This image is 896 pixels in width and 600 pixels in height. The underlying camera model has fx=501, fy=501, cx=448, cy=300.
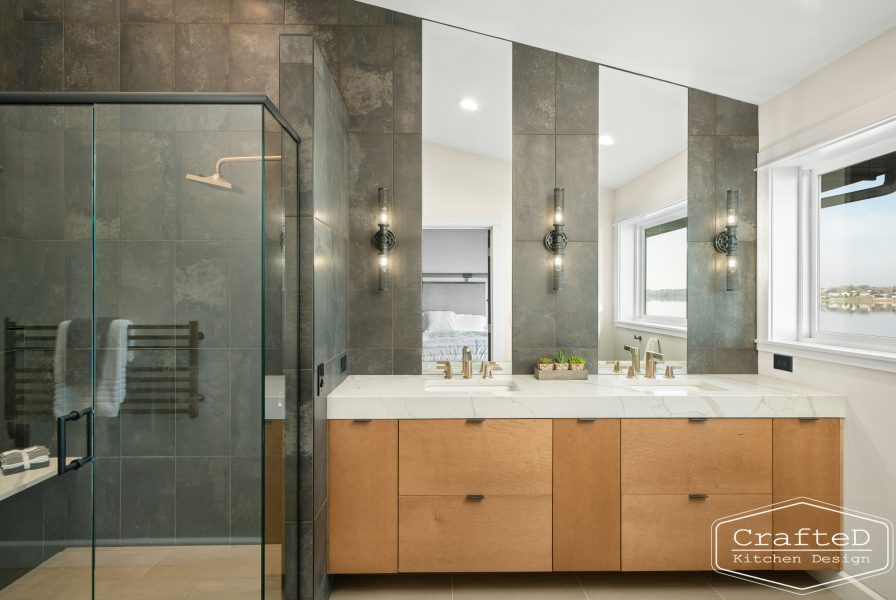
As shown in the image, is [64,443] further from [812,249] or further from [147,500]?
[812,249]

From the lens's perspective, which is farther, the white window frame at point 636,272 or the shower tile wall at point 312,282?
the white window frame at point 636,272

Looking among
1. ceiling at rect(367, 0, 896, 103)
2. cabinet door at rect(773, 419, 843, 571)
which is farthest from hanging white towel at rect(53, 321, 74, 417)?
cabinet door at rect(773, 419, 843, 571)

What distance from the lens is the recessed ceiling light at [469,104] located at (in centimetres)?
287

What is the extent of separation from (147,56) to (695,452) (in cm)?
346

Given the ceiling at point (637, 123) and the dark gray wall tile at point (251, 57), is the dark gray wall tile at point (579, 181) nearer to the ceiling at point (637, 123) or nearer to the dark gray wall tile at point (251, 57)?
the ceiling at point (637, 123)

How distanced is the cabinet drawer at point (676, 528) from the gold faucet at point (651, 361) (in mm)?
731

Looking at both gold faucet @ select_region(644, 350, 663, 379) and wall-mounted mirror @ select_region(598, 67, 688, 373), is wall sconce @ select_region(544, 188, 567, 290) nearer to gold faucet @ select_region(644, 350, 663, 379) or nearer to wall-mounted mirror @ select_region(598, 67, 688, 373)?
wall-mounted mirror @ select_region(598, 67, 688, 373)

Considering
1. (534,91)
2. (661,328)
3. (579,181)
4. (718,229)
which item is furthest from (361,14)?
(661,328)

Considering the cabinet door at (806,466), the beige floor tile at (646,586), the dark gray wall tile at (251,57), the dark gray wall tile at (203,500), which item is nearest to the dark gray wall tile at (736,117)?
the cabinet door at (806,466)

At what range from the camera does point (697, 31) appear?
232 cm

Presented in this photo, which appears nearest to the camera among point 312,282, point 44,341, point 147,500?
point 147,500

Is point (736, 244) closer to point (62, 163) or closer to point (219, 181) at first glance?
point (219, 181)

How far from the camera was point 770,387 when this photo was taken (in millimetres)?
2512

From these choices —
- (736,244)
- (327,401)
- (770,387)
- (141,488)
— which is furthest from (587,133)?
(141,488)
